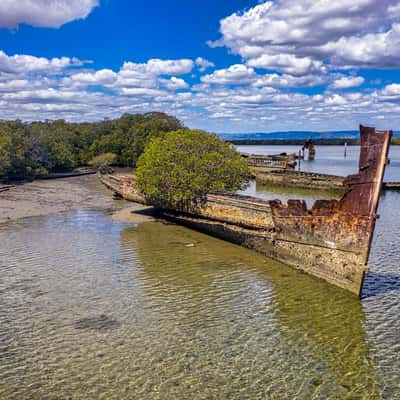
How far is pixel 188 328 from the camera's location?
10.2 m

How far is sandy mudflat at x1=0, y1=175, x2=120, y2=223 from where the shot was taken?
26.9 meters

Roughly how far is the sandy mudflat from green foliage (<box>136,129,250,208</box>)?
7342 mm

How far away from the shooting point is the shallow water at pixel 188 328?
792cm

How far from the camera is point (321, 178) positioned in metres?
42.0

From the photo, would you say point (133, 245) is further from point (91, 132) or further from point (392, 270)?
point (91, 132)

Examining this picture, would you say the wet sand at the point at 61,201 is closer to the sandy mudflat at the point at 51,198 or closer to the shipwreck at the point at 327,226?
the sandy mudflat at the point at 51,198

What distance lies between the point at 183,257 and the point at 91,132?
192ft

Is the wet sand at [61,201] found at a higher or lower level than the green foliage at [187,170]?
lower

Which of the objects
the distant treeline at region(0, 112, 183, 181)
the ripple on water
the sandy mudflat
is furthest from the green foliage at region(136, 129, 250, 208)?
the distant treeline at region(0, 112, 183, 181)

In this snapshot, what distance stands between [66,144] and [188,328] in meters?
53.3

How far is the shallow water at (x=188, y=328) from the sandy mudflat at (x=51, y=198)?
33.6 feet

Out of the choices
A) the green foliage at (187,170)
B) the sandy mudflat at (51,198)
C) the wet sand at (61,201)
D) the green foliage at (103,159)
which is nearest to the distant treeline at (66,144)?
the green foliage at (103,159)

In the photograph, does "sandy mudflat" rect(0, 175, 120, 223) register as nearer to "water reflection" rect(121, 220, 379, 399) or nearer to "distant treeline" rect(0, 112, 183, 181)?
"distant treeline" rect(0, 112, 183, 181)

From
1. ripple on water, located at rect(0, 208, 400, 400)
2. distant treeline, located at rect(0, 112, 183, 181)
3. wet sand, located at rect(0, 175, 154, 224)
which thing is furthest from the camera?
distant treeline, located at rect(0, 112, 183, 181)
